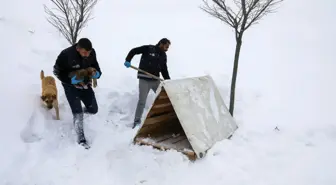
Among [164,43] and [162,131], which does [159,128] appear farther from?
[164,43]

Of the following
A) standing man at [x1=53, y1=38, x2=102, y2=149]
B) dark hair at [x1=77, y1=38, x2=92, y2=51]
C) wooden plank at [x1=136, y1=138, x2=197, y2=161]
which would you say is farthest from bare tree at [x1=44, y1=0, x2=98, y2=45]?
wooden plank at [x1=136, y1=138, x2=197, y2=161]

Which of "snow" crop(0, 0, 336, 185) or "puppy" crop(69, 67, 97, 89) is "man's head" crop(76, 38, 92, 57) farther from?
"snow" crop(0, 0, 336, 185)

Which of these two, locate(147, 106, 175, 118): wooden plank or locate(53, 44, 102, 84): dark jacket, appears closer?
locate(53, 44, 102, 84): dark jacket

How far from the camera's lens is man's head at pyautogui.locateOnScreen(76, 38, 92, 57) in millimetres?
3783

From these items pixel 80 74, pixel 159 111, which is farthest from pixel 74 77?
pixel 159 111

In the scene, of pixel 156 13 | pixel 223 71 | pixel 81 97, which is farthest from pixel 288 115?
pixel 156 13

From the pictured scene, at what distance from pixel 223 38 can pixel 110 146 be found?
8.47 metres

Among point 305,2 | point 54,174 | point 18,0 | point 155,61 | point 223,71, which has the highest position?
point 305,2

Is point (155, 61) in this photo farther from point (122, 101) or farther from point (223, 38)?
point (223, 38)

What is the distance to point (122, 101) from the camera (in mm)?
5945

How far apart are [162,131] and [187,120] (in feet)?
3.26

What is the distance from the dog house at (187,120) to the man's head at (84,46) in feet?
3.51

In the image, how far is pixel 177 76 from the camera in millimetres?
7945

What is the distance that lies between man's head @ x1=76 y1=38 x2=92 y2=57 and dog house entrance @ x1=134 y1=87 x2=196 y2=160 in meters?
1.13
